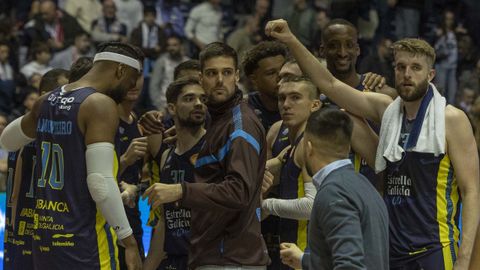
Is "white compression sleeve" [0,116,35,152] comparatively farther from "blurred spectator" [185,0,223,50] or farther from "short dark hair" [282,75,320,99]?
"blurred spectator" [185,0,223,50]

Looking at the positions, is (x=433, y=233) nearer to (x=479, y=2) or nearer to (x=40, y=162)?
(x=40, y=162)

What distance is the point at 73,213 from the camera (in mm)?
6625

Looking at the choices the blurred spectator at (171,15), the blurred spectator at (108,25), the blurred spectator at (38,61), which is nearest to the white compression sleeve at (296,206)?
the blurred spectator at (38,61)

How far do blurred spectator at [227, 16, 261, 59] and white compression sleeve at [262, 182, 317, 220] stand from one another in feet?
42.5

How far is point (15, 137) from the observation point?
23.7ft

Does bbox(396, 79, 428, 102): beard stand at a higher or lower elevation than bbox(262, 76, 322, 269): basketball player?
higher

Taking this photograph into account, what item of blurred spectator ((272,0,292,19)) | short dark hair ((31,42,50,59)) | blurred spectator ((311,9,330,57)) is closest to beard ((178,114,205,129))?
short dark hair ((31,42,50,59))

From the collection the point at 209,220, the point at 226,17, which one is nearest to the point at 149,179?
the point at 209,220

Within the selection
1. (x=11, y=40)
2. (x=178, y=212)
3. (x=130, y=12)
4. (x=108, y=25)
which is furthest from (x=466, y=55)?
(x=178, y=212)

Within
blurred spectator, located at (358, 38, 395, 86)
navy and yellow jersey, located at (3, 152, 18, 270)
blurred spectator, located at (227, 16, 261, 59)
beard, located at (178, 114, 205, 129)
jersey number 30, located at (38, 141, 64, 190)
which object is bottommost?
navy and yellow jersey, located at (3, 152, 18, 270)

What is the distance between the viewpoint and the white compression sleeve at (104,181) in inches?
255

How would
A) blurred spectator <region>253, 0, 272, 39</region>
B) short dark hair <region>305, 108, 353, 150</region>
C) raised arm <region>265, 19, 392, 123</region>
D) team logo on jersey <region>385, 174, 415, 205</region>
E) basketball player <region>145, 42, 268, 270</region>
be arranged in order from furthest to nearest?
blurred spectator <region>253, 0, 272, 39</region> → raised arm <region>265, 19, 392, 123</region> → team logo on jersey <region>385, 174, 415, 205</region> → basketball player <region>145, 42, 268, 270</region> → short dark hair <region>305, 108, 353, 150</region>

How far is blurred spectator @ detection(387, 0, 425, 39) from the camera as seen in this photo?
21484mm

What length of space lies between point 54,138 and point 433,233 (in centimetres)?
252
